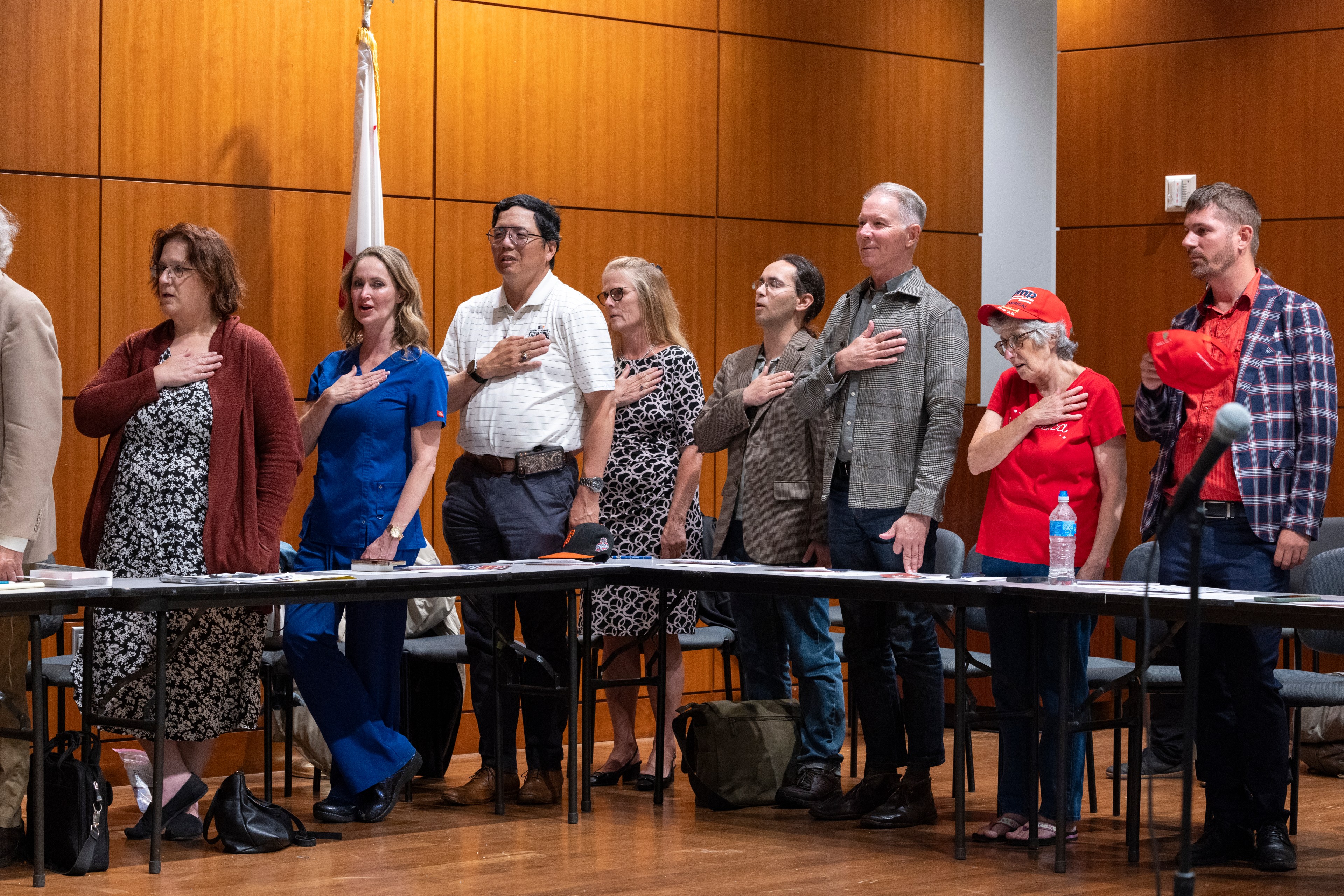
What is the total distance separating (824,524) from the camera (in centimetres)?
483

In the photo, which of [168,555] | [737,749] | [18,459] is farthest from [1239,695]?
[18,459]

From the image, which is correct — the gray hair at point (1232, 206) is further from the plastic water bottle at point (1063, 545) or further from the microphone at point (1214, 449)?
the microphone at point (1214, 449)

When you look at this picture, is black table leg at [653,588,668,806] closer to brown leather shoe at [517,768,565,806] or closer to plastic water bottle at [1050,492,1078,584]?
brown leather shoe at [517,768,565,806]

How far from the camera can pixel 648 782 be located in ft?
17.2

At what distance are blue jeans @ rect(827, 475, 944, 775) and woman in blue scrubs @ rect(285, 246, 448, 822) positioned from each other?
3.79 ft

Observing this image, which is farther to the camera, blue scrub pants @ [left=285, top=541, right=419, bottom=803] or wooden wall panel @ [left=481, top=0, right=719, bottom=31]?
wooden wall panel @ [left=481, top=0, right=719, bottom=31]

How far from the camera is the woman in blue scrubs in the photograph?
179 inches

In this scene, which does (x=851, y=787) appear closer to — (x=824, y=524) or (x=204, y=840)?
(x=824, y=524)

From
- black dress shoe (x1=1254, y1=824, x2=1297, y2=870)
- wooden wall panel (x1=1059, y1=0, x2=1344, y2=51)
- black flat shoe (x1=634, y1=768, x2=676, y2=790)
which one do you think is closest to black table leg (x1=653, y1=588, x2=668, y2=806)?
black flat shoe (x1=634, y1=768, x2=676, y2=790)

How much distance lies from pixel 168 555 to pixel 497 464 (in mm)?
991

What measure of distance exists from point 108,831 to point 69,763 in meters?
0.39

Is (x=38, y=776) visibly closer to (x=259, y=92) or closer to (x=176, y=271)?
(x=176, y=271)

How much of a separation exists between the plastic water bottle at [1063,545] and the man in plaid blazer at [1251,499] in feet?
0.81

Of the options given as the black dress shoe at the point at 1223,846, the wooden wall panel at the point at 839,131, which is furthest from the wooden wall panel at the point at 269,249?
the black dress shoe at the point at 1223,846
